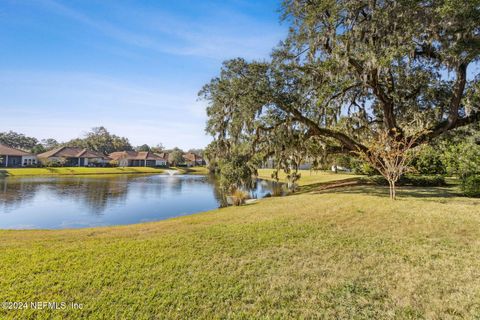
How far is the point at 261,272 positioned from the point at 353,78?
11.3 metres

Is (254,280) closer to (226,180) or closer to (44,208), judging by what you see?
(226,180)

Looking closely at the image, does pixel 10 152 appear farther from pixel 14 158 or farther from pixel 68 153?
pixel 68 153

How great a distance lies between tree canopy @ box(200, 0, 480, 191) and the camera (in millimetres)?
10086

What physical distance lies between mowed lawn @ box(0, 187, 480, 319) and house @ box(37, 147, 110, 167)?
54.8m

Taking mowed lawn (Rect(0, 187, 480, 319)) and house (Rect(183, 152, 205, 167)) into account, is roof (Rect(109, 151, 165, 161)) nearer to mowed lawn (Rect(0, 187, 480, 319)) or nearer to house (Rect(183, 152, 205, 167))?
house (Rect(183, 152, 205, 167))

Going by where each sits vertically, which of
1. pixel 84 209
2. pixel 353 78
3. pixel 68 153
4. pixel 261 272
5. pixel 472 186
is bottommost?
pixel 84 209

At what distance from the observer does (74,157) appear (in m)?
54.3

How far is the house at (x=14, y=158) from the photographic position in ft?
156

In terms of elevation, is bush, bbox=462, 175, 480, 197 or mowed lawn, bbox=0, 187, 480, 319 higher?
bush, bbox=462, 175, 480, 197

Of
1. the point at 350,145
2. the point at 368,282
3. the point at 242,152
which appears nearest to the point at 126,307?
the point at 368,282

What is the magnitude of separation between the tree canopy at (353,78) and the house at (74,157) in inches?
1982

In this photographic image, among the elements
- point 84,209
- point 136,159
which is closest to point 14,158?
point 136,159

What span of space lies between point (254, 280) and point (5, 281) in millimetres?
3907

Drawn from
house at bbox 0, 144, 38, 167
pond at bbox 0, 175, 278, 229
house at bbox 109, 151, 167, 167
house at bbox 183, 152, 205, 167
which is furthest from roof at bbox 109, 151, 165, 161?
pond at bbox 0, 175, 278, 229
